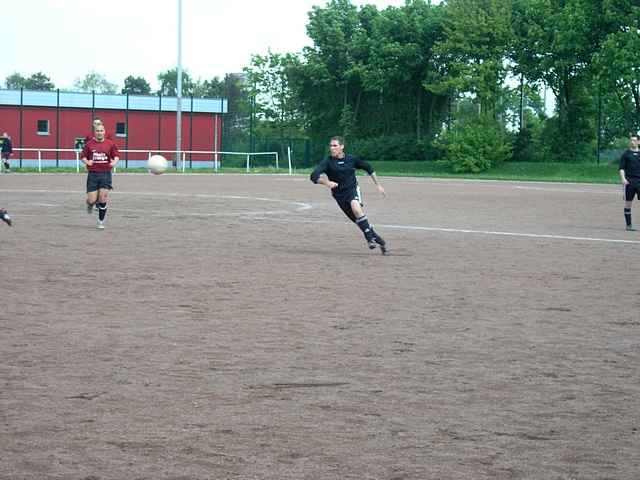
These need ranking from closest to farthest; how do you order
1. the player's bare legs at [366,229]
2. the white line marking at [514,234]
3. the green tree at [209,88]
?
the player's bare legs at [366,229] < the white line marking at [514,234] < the green tree at [209,88]

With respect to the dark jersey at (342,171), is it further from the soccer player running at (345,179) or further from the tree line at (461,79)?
the tree line at (461,79)

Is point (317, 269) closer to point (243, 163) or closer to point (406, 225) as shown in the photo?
point (406, 225)

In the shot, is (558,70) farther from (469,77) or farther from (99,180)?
(99,180)

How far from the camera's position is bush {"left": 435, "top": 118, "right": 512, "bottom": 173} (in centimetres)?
6450

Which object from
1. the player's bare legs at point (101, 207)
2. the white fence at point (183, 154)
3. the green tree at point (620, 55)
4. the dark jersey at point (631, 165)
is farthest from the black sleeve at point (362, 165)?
the green tree at point (620, 55)

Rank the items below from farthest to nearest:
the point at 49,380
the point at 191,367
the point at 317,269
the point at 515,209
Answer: the point at 515,209 < the point at 317,269 < the point at 191,367 < the point at 49,380

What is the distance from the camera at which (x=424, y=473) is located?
18.2ft

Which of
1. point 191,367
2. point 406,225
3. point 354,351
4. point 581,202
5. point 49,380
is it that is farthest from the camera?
point 581,202

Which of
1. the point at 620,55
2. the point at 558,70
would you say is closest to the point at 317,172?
the point at 620,55

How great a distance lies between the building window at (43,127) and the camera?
78.2 meters

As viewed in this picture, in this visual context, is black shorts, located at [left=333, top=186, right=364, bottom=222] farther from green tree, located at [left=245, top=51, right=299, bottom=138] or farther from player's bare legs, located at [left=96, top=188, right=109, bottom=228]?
green tree, located at [left=245, top=51, right=299, bottom=138]

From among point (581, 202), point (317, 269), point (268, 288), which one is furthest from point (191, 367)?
point (581, 202)

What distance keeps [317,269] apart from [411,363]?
6.86 m

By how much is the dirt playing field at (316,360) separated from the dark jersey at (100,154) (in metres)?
2.75
